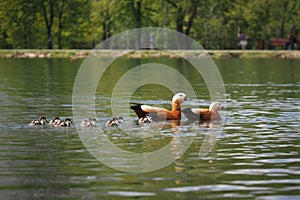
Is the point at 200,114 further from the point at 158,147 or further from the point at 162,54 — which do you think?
the point at 162,54

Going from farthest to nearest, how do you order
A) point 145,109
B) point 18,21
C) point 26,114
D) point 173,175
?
point 18,21, point 26,114, point 145,109, point 173,175

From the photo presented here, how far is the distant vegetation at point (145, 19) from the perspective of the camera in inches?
3760

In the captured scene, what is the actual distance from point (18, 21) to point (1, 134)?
8146 cm

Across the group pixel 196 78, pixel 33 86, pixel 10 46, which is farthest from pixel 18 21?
pixel 33 86

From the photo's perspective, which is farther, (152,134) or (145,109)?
(145,109)

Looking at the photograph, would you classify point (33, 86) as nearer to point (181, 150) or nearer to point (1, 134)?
point (1, 134)

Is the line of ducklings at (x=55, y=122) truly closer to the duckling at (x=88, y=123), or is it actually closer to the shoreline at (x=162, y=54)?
the duckling at (x=88, y=123)

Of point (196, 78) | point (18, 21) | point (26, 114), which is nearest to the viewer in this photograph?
point (26, 114)

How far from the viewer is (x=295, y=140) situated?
2122cm

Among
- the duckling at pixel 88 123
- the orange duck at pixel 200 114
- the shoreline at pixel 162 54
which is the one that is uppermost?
the duckling at pixel 88 123

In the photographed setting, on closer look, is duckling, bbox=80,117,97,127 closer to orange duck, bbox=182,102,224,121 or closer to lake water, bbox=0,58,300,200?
lake water, bbox=0,58,300,200

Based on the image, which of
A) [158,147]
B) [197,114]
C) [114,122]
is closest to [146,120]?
[114,122]

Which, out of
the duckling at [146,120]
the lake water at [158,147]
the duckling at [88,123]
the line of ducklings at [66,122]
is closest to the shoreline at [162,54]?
the lake water at [158,147]

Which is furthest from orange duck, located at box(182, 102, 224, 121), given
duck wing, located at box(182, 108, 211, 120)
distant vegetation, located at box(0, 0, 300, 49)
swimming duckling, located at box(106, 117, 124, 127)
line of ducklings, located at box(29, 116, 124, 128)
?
distant vegetation, located at box(0, 0, 300, 49)
